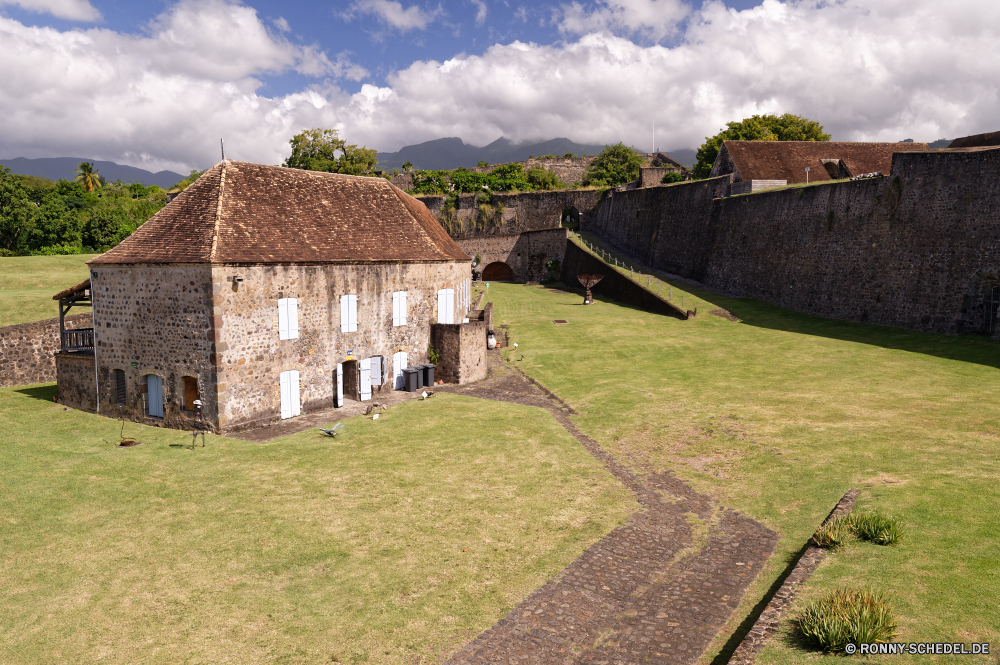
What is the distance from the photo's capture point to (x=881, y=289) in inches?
1077

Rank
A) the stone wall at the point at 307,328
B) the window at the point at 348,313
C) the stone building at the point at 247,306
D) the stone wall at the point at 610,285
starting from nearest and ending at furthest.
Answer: the stone building at the point at 247,306
the stone wall at the point at 307,328
the window at the point at 348,313
the stone wall at the point at 610,285

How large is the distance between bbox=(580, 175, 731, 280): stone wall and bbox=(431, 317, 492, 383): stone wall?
23369 mm

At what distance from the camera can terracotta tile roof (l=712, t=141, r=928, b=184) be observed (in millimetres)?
40000

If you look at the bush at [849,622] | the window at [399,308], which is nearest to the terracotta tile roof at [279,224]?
the window at [399,308]

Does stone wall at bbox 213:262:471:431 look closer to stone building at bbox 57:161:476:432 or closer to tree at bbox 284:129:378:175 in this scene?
stone building at bbox 57:161:476:432

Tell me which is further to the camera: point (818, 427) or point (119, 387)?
point (119, 387)

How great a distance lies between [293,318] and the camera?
62.7 feet

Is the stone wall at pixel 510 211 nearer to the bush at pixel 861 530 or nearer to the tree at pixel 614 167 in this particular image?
the tree at pixel 614 167

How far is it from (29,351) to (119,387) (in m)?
7.54

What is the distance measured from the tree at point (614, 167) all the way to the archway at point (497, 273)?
56.1 ft

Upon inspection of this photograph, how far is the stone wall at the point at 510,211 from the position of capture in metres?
58.6

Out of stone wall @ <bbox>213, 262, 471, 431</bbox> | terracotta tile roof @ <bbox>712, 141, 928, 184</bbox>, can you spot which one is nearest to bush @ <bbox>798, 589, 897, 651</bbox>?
stone wall @ <bbox>213, 262, 471, 431</bbox>

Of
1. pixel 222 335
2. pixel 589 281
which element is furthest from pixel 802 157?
pixel 222 335

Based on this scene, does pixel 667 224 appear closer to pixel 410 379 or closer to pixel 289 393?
pixel 410 379
